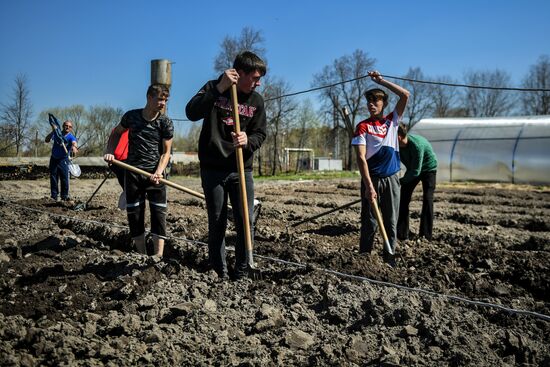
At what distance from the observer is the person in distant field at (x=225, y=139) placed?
351 centimetres

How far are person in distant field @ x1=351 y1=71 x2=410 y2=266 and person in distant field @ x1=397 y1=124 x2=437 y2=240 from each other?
1443 mm

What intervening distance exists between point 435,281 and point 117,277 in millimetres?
2497

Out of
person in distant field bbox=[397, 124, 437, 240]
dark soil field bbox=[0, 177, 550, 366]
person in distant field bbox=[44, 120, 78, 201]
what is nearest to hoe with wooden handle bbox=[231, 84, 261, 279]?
dark soil field bbox=[0, 177, 550, 366]

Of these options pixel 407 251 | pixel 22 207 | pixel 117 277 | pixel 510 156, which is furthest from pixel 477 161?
pixel 117 277

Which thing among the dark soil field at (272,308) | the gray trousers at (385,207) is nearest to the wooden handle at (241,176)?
the dark soil field at (272,308)

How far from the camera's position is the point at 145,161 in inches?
184

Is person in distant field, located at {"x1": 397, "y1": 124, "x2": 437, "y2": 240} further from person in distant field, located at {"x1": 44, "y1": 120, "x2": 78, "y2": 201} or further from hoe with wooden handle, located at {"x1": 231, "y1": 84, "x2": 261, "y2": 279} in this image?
person in distant field, located at {"x1": 44, "y1": 120, "x2": 78, "y2": 201}

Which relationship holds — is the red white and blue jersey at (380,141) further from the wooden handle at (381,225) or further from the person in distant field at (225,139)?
the person in distant field at (225,139)

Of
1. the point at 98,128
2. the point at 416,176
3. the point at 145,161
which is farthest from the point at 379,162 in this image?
the point at 98,128

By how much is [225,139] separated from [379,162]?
5.14ft

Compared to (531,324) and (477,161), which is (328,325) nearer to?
A: (531,324)

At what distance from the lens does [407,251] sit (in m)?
5.28

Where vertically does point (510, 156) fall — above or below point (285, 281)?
above

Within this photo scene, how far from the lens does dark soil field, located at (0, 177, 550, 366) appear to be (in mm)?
2543
